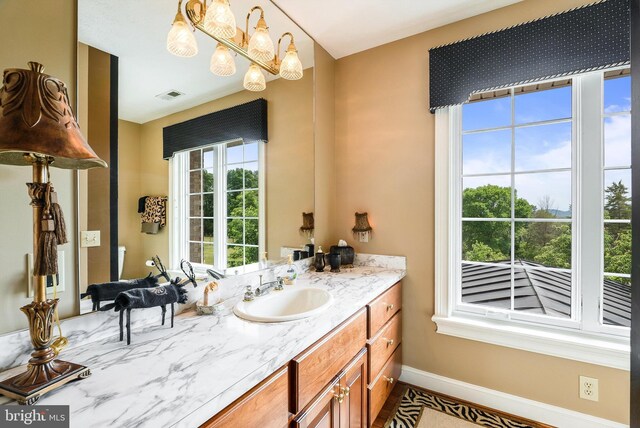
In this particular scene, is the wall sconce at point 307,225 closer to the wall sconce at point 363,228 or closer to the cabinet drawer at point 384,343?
the wall sconce at point 363,228

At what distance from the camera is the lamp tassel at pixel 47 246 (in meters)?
0.77

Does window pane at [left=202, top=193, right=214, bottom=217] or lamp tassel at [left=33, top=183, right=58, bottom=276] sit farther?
window pane at [left=202, top=193, right=214, bottom=217]

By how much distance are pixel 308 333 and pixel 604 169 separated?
1.85 m

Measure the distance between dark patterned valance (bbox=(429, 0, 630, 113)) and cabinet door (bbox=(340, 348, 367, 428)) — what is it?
1.69 metres

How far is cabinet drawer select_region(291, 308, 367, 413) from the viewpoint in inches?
41.1

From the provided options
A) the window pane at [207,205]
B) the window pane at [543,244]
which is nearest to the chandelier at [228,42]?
the window pane at [207,205]

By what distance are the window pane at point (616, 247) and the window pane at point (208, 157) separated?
2193mm

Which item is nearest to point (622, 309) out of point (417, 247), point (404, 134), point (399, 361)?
point (417, 247)

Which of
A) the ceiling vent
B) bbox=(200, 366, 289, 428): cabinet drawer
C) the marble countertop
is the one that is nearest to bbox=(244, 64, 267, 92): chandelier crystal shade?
the ceiling vent

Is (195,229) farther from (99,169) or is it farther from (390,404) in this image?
(390,404)

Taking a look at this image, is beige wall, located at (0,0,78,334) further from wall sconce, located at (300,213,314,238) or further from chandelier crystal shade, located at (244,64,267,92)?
wall sconce, located at (300,213,314,238)

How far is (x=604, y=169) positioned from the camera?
5.42 ft

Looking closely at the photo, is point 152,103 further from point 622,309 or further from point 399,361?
point 622,309

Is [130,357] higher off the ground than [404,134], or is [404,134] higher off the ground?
[404,134]
